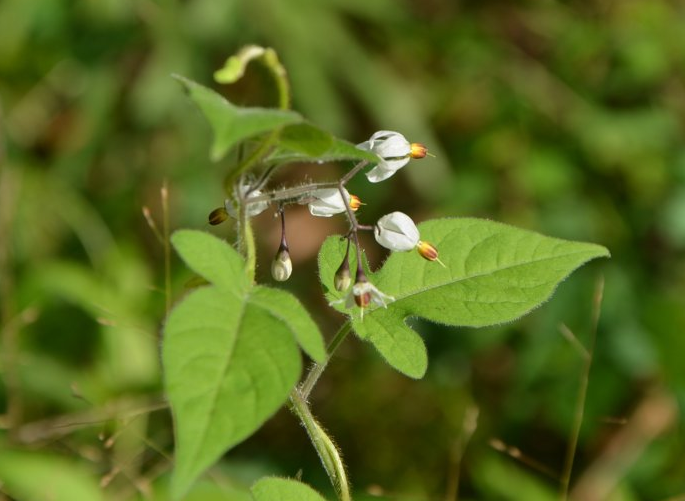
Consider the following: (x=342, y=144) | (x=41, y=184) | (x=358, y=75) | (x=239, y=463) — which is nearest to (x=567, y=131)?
(x=358, y=75)

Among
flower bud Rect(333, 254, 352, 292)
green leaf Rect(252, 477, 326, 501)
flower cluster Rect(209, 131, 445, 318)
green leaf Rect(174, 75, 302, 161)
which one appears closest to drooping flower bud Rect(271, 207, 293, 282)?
flower cluster Rect(209, 131, 445, 318)

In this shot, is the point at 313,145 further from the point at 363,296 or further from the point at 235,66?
the point at 363,296

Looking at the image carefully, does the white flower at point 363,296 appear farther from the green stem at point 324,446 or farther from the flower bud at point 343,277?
the green stem at point 324,446

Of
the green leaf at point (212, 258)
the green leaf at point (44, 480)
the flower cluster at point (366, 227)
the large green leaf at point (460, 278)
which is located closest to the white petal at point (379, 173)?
the flower cluster at point (366, 227)

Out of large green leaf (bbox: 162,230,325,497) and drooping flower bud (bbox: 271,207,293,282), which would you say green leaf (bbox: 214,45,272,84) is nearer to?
large green leaf (bbox: 162,230,325,497)

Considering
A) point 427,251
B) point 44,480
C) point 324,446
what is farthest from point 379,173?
point 44,480

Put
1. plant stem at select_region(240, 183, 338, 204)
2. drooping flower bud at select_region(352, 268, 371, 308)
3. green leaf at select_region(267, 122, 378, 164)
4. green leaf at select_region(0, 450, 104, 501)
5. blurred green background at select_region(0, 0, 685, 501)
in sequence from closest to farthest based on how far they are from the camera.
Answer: green leaf at select_region(267, 122, 378, 164) < plant stem at select_region(240, 183, 338, 204) < drooping flower bud at select_region(352, 268, 371, 308) < green leaf at select_region(0, 450, 104, 501) < blurred green background at select_region(0, 0, 685, 501)

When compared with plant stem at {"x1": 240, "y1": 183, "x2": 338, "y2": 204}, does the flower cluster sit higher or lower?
lower
